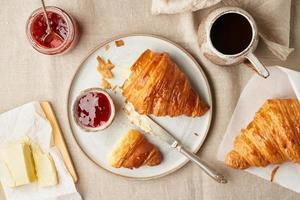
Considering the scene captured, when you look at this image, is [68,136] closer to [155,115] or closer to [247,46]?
[155,115]

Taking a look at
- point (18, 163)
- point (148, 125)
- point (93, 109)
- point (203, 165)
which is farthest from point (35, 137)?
point (203, 165)

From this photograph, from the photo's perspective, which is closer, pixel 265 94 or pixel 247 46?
pixel 247 46

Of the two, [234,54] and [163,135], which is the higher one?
[234,54]

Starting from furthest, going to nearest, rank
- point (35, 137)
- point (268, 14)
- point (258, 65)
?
point (35, 137), point (268, 14), point (258, 65)

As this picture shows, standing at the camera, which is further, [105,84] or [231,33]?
[105,84]

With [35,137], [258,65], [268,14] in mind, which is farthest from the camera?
[35,137]

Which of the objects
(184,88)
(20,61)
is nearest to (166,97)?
(184,88)

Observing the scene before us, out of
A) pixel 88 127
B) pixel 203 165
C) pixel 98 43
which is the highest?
pixel 98 43

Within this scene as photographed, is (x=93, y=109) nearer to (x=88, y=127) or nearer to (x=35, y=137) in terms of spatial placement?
(x=88, y=127)
